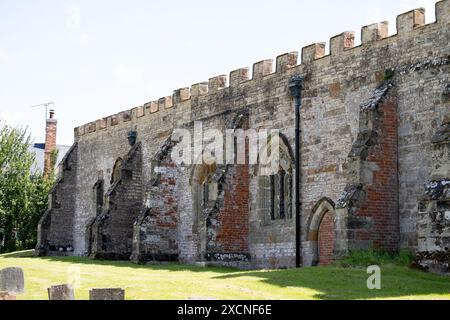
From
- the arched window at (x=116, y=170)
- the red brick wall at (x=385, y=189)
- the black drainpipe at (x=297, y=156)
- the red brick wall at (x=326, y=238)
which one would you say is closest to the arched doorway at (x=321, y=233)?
the red brick wall at (x=326, y=238)

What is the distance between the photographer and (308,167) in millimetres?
25469

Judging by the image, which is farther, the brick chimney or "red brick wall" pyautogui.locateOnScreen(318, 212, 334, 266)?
the brick chimney

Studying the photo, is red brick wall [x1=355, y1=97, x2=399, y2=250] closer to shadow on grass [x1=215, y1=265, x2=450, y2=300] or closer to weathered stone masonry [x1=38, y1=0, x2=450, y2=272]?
weathered stone masonry [x1=38, y1=0, x2=450, y2=272]

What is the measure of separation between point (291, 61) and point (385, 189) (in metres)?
6.76

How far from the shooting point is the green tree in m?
42.8

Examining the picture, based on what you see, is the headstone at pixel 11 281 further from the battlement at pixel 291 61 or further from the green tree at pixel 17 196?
the green tree at pixel 17 196

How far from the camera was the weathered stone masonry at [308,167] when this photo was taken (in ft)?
70.0

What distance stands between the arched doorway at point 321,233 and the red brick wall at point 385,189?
111 inches

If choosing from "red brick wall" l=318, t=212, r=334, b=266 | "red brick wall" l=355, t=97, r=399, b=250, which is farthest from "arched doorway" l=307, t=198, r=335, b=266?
"red brick wall" l=355, t=97, r=399, b=250
